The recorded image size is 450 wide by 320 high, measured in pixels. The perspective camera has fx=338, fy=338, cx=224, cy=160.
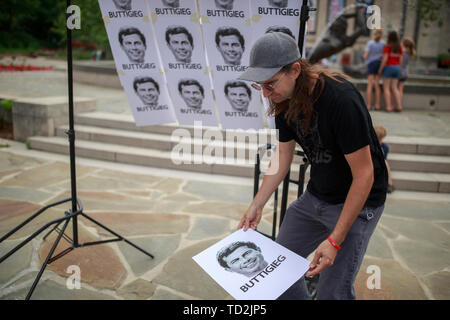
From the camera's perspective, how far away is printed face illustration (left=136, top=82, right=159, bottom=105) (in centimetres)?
303

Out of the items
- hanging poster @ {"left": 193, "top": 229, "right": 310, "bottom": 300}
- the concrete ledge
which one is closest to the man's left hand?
hanging poster @ {"left": 193, "top": 229, "right": 310, "bottom": 300}

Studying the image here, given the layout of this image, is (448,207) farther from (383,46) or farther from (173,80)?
(383,46)

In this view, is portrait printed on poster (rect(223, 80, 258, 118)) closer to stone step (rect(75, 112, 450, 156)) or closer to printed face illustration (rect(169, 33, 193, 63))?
printed face illustration (rect(169, 33, 193, 63))

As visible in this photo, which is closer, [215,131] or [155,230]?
[155,230]

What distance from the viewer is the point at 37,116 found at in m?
7.09

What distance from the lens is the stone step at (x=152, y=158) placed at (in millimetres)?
5953

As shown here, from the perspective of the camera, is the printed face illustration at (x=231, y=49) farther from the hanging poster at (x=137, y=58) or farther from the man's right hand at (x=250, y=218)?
the man's right hand at (x=250, y=218)

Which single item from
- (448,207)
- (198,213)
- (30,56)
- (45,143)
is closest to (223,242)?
(198,213)

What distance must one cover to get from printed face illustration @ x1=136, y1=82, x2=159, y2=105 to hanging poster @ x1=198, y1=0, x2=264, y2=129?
22.3 inches

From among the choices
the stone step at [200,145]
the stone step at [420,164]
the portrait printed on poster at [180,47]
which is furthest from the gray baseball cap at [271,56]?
the stone step at [420,164]

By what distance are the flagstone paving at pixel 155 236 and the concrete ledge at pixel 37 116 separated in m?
1.22

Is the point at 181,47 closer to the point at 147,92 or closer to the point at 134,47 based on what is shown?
the point at 134,47

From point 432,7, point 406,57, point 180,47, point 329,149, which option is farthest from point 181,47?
point 406,57

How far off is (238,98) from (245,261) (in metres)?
1.57
